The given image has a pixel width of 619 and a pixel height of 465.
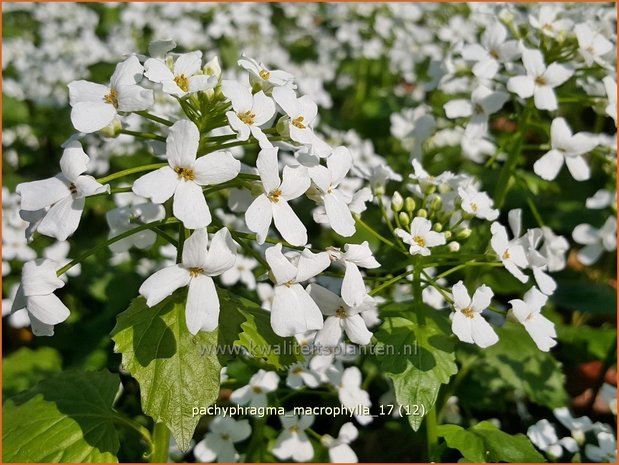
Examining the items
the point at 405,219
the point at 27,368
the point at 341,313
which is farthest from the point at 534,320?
the point at 27,368

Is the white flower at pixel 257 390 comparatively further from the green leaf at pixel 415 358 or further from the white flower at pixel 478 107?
the white flower at pixel 478 107

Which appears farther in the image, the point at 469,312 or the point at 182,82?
the point at 469,312

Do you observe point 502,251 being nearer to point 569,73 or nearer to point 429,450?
point 429,450

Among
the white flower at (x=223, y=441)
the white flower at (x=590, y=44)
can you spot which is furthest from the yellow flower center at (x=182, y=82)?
the white flower at (x=590, y=44)

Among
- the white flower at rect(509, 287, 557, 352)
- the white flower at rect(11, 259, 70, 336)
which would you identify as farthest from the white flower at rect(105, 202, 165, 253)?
the white flower at rect(509, 287, 557, 352)

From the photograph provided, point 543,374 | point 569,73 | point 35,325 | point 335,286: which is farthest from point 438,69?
point 35,325

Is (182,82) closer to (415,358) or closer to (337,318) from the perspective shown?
(337,318)
